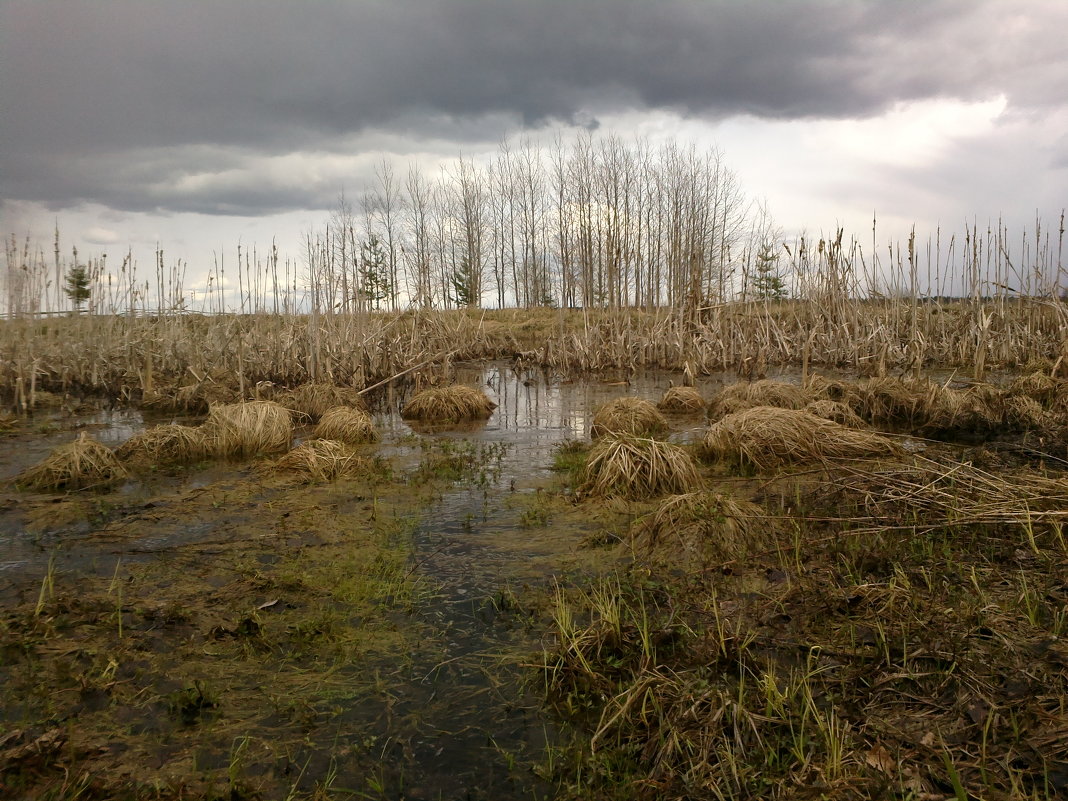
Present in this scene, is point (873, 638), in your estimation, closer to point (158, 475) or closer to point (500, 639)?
point (500, 639)

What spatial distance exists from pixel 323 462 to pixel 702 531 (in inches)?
174

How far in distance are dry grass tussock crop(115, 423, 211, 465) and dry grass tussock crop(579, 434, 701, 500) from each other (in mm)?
5035

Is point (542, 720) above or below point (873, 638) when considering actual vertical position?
below

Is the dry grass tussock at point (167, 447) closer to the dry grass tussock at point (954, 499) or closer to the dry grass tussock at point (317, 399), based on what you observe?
the dry grass tussock at point (317, 399)

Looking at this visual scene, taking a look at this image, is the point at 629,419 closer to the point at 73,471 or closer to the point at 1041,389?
the point at 1041,389

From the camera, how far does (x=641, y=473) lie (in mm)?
6141

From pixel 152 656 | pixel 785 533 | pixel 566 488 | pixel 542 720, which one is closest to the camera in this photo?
pixel 542 720

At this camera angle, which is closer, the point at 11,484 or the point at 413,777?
the point at 413,777

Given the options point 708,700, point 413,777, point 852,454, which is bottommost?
point 413,777

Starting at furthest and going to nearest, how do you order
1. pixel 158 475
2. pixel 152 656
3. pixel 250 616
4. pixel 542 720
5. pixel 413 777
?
pixel 158 475
pixel 250 616
pixel 152 656
pixel 542 720
pixel 413 777

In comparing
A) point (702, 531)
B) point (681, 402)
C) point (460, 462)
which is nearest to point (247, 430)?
point (460, 462)

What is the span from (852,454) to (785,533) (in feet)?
9.31

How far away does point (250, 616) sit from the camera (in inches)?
151

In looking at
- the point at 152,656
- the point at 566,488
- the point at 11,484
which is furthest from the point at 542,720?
the point at 11,484
